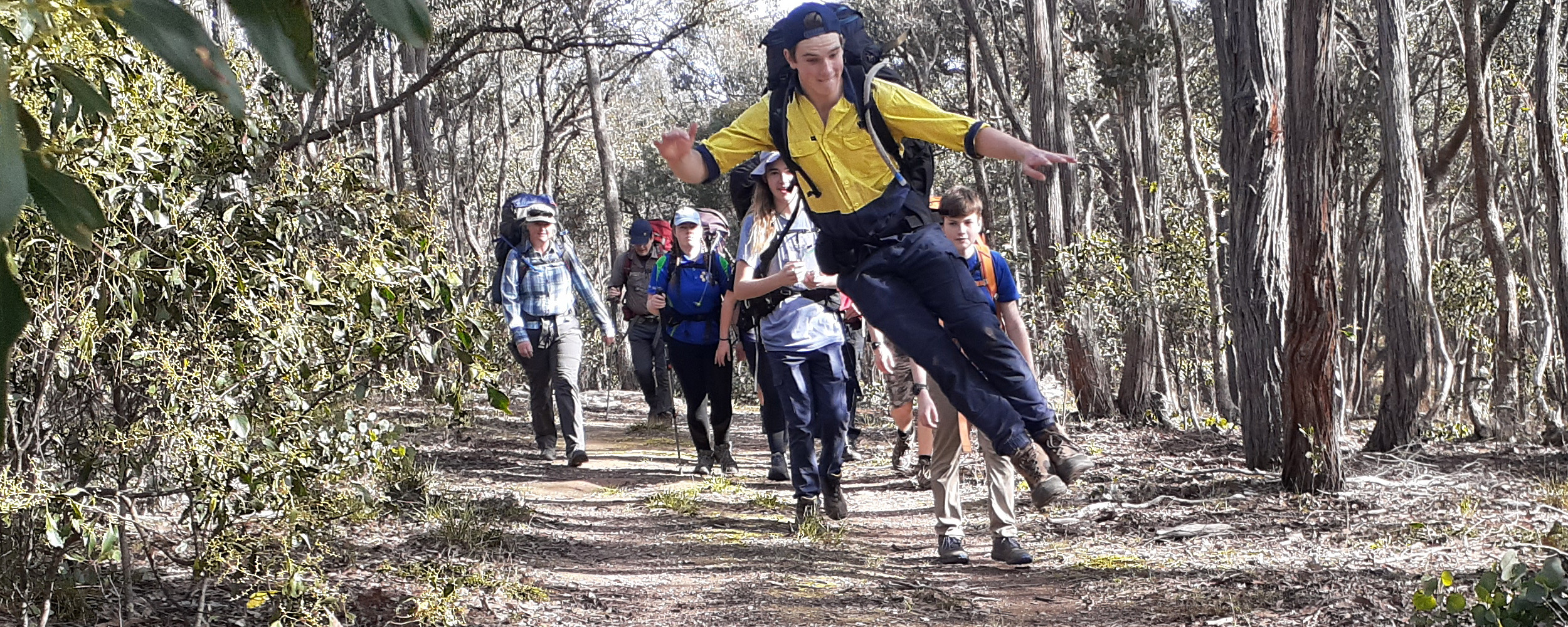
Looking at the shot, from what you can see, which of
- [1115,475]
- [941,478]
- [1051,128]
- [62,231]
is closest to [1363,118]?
[1051,128]

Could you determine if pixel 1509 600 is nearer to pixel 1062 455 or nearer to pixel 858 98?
pixel 1062 455

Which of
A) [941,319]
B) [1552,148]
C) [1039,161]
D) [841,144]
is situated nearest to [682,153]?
[841,144]

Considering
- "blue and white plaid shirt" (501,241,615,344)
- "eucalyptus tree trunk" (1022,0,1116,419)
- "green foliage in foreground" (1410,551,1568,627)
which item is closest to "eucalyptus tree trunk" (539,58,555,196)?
"eucalyptus tree trunk" (1022,0,1116,419)

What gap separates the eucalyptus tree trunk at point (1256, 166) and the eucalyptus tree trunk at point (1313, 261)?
17 centimetres

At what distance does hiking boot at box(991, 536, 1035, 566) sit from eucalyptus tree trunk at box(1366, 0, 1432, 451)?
500cm

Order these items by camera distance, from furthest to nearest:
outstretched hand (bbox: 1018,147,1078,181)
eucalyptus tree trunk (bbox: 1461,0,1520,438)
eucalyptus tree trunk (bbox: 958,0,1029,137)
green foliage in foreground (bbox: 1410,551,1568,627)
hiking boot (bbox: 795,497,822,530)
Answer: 1. eucalyptus tree trunk (bbox: 958,0,1029,137)
2. eucalyptus tree trunk (bbox: 1461,0,1520,438)
3. hiking boot (bbox: 795,497,822,530)
4. outstretched hand (bbox: 1018,147,1078,181)
5. green foliage in foreground (bbox: 1410,551,1568,627)

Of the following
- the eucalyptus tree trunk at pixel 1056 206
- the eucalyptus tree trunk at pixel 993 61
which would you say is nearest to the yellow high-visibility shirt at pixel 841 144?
the eucalyptus tree trunk at pixel 1056 206

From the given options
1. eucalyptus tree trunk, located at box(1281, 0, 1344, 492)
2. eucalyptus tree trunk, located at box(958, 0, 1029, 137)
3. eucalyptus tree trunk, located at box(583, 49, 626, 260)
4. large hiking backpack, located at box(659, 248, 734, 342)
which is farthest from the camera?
eucalyptus tree trunk, located at box(583, 49, 626, 260)

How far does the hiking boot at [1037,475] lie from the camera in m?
4.59

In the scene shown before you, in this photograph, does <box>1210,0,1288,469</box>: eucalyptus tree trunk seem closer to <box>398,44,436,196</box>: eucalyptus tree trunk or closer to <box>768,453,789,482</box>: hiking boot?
<box>768,453,789,482</box>: hiking boot

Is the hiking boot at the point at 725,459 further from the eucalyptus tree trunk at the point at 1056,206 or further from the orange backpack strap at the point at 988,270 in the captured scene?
the eucalyptus tree trunk at the point at 1056,206

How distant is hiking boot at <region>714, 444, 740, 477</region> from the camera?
8.98m

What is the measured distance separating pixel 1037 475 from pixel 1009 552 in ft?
3.19

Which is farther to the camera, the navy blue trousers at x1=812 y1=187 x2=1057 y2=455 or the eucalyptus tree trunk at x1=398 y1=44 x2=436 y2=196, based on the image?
the eucalyptus tree trunk at x1=398 y1=44 x2=436 y2=196
